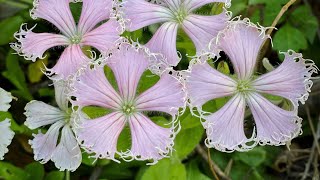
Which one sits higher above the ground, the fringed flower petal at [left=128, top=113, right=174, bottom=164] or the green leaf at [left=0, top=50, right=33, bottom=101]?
the green leaf at [left=0, top=50, right=33, bottom=101]

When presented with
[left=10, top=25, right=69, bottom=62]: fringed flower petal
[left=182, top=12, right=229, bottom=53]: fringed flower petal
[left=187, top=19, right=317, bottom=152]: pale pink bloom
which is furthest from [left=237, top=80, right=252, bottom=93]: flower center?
[left=10, top=25, right=69, bottom=62]: fringed flower petal

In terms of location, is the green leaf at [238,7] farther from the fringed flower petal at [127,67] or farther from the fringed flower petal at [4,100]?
the fringed flower petal at [4,100]

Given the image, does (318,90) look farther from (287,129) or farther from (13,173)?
(13,173)

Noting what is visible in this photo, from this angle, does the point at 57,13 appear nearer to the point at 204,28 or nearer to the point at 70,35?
the point at 70,35

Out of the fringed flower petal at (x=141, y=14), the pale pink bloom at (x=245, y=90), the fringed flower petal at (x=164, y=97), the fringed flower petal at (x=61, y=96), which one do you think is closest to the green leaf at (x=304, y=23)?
the pale pink bloom at (x=245, y=90)

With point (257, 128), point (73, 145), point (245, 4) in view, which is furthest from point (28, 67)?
point (257, 128)

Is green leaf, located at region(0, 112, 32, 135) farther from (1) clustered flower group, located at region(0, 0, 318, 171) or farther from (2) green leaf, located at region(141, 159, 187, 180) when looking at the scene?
(2) green leaf, located at region(141, 159, 187, 180)
